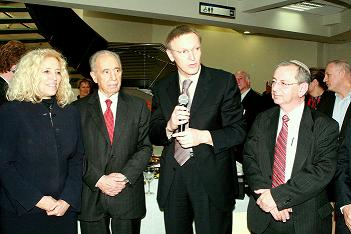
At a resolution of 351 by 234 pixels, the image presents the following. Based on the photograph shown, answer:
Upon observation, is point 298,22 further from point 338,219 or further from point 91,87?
point 338,219

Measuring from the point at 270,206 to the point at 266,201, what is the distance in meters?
0.04

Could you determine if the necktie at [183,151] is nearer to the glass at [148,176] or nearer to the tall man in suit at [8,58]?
the glass at [148,176]

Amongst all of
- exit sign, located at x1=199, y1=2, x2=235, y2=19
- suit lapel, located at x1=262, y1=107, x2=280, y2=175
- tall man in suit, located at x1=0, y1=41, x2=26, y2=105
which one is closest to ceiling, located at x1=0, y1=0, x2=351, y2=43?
exit sign, located at x1=199, y1=2, x2=235, y2=19

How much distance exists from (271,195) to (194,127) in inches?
23.1

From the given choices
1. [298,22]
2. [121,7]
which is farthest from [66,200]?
[298,22]

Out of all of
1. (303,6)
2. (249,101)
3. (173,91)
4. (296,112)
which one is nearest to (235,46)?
(303,6)

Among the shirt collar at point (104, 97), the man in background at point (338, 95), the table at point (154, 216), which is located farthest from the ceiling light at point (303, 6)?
the shirt collar at point (104, 97)

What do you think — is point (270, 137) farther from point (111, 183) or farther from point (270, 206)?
point (111, 183)

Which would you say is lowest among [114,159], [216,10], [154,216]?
[154,216]

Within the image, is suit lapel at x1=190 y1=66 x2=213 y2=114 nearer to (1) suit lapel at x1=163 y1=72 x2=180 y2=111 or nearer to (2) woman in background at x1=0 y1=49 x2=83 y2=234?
(1) suit lapel at x1=163 y1=72 x2=180 y2=111

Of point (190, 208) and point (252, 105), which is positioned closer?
point (190, 208)

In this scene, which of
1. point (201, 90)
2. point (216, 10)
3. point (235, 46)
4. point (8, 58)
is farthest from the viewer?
point (235, 46)

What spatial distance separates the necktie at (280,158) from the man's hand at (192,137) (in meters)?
0.45

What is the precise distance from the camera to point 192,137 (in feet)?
7.30
